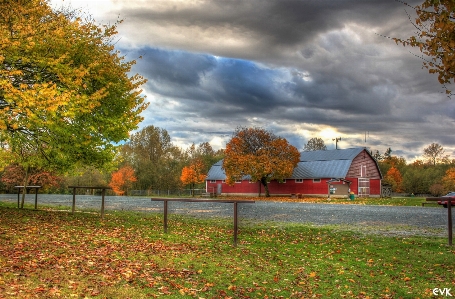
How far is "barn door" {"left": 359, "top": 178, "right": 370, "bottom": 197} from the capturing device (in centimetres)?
5764

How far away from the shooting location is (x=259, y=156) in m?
55.9

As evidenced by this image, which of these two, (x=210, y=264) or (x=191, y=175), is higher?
(x=191, y=175)

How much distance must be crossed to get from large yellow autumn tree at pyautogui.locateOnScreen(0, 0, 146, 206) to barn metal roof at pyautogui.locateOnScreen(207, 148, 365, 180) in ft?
146

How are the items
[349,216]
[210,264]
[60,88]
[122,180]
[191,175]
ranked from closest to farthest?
[210,264]
[60,88]
[349,216]
[122,180]
[191,175]

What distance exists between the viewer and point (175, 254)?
1016 centimetres

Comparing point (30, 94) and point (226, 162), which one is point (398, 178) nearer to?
point (226, 162)

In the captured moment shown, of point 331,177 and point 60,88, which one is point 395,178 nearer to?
point 331,177

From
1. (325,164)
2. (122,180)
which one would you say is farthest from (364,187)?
(122,180)

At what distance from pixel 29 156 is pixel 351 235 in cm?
1371

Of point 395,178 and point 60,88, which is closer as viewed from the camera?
point 60,88

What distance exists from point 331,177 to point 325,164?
3.63 meters

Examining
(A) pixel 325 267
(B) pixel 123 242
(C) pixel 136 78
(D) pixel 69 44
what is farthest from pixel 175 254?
(C) pixel 136 78

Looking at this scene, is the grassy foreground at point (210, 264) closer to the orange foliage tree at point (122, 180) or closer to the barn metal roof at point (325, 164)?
the barn metal roof at point (325, 164)

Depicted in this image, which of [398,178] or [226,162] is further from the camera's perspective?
[398,178]
